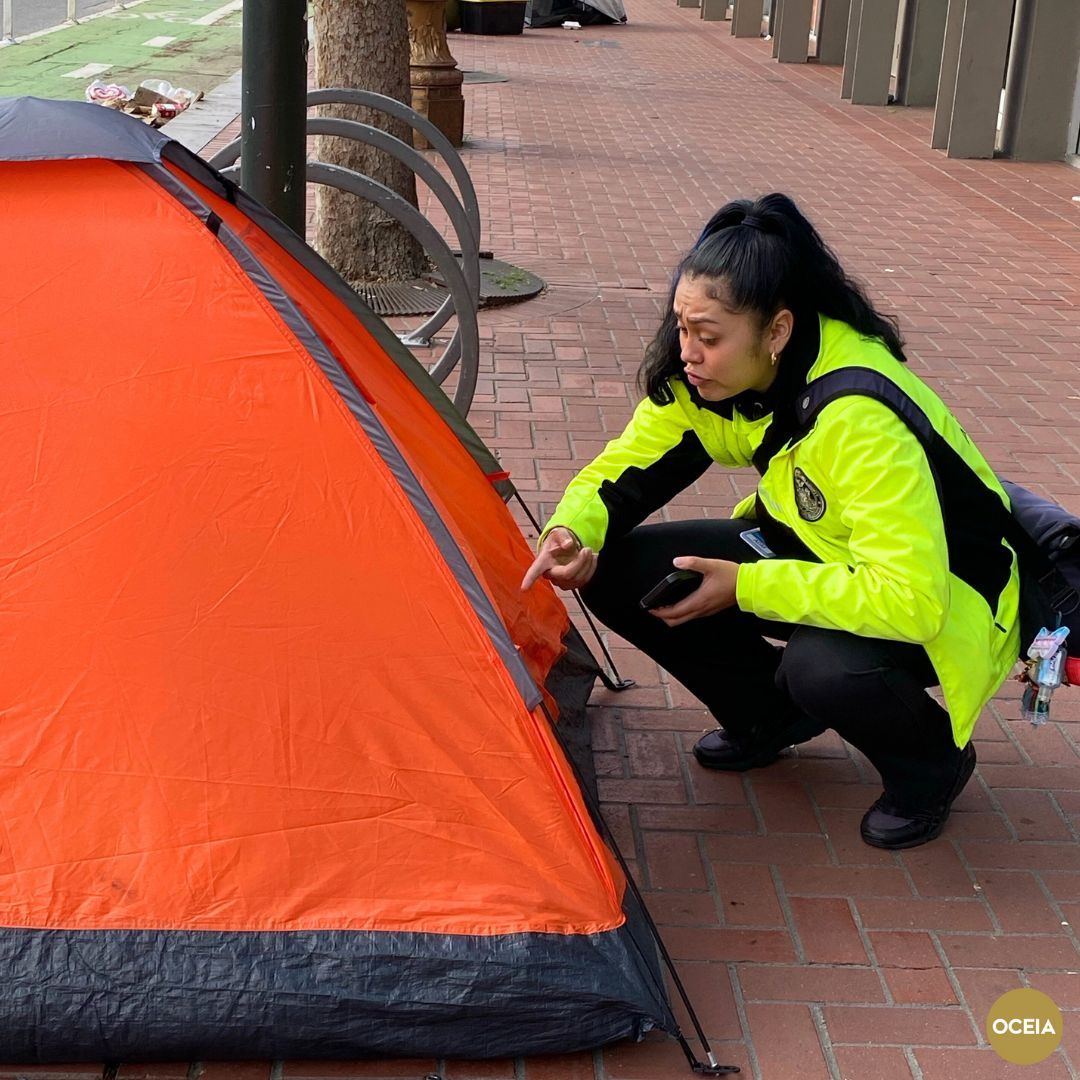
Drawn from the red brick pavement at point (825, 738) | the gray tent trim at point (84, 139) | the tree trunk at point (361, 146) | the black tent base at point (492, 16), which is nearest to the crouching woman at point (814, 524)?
the red brick pavement at point (825, 738)

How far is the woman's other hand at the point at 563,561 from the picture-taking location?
9.59ft

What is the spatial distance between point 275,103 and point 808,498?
1622mm

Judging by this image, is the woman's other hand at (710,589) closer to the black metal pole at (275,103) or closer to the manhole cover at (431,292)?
the black metal pole at (275,103)

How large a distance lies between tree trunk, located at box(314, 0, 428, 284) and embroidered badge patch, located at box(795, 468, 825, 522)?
15.1 feet

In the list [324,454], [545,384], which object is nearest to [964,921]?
[324,454]

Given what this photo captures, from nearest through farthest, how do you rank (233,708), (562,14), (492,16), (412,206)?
(233,708) → (412,206) → (492,16) → (562,14)

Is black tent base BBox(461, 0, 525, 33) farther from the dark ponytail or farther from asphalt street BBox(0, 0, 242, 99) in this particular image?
the dark ponytail

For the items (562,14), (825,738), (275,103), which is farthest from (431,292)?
(562,14)

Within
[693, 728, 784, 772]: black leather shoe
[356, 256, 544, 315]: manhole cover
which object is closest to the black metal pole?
[693, 728, 784, 772]: black leather shoe

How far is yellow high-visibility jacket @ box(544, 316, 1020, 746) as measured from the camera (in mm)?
2602

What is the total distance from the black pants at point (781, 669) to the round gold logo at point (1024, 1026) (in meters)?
0.50

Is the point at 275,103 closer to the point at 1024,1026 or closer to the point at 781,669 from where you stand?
the point at 781,669

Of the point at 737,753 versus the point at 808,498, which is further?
the point at 737,753

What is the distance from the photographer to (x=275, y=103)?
11.4ft
